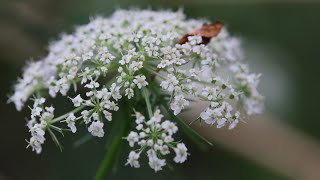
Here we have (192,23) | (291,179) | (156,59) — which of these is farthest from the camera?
(291,179)

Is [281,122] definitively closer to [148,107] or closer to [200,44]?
[200,44]

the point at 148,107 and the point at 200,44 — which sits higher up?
the point at 200,44

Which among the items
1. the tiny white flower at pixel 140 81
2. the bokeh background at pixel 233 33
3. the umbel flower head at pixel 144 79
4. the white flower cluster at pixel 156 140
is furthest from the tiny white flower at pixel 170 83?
the bokeh background at pixel 233 33

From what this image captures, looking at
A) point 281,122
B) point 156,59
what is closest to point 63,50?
point 156,59

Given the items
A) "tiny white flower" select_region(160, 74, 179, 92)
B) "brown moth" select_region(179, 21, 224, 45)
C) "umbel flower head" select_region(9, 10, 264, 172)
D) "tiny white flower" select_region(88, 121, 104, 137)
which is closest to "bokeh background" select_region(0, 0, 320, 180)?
"umbel flower head" select_region(9, 10, 264, 172)

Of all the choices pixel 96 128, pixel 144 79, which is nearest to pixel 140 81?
pixel 144 79

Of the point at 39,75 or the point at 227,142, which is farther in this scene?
the point at 227,142
